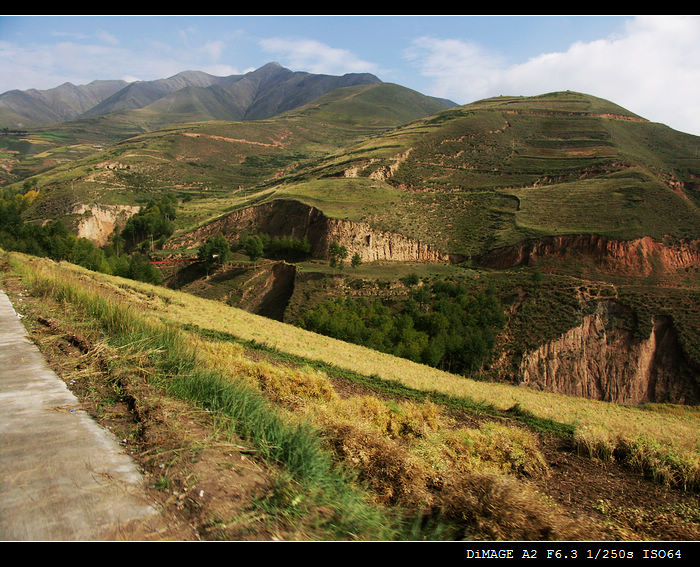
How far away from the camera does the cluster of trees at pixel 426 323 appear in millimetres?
37969

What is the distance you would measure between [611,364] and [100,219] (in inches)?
3409

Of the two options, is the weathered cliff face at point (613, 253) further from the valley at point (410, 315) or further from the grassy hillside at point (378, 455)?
the grassy hillside at point (378, 455)

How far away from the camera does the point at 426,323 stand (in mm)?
42781

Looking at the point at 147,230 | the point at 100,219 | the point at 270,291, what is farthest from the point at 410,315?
the point at 100,219

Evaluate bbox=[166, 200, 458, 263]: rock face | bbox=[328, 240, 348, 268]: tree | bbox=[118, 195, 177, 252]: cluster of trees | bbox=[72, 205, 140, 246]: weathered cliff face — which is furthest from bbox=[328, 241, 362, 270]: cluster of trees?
bbox=[72, 205, 140, 246]: weathered cliff face

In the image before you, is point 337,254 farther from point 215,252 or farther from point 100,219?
point 100,219

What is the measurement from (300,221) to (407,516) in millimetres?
60790

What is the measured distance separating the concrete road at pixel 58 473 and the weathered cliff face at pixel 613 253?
55.9 metres

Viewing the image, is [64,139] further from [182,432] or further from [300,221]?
[182,432]

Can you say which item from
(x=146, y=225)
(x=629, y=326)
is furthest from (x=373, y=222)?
(x=146, y=225)

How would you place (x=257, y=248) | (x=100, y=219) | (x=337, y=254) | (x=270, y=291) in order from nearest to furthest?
(x=270, y=291) → (x=337, y=254) → (x=257, y=248) → (x=100, y=219)

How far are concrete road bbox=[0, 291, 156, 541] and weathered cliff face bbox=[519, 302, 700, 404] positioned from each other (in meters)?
41.9

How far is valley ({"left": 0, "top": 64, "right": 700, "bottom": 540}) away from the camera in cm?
454
